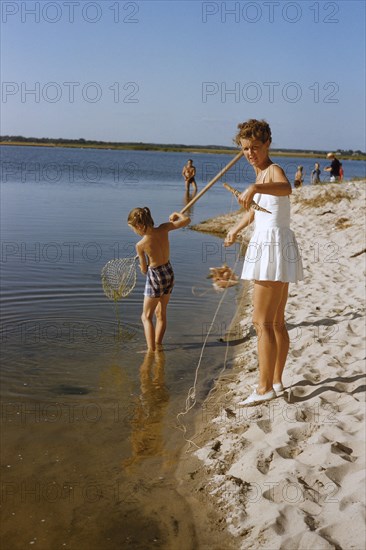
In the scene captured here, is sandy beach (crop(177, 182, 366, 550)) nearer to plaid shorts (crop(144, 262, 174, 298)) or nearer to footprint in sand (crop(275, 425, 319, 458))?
footprint in sand (crop(275, 425, 319, 458))

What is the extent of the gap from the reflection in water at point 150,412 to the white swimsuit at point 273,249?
4.97 feet

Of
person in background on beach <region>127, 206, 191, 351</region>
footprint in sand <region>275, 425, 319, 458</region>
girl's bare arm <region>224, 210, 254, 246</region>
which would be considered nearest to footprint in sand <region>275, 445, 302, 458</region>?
footprint in sand <region>275, 425, 319, 458</region>

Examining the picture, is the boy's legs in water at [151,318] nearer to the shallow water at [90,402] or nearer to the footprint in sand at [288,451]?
the shallow water at [90,402]

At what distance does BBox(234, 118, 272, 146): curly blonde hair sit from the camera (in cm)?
441

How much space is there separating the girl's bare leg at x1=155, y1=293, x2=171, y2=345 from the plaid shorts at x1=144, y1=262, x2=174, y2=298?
10 cm

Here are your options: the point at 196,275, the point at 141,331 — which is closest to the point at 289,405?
the point at 141,331

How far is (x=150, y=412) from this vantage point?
18.1 ft

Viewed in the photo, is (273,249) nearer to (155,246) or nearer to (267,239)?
(267,239)

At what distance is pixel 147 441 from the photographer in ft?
16.2

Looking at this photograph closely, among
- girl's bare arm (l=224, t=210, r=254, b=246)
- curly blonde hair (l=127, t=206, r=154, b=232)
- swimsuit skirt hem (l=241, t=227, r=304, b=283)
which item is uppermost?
curly blonde hair (l=127, t=206, r=154, b=232)

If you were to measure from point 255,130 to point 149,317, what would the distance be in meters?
2.98

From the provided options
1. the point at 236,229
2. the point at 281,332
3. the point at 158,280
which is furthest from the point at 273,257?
the point at 158,280

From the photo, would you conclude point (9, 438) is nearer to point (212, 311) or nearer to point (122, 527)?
point (122, 527)

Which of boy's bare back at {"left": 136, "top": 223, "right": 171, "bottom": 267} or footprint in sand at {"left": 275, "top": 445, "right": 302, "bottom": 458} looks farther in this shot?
boy's bare back at {"left": 136, "top": 223, "right": 171, "bottom": 267}
